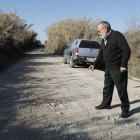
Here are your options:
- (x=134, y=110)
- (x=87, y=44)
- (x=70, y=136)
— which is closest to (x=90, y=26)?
(x=87, y=44)

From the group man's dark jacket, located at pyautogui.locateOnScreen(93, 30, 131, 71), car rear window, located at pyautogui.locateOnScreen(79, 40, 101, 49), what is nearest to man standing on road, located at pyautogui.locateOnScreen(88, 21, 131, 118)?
man's dark jacket, located at pyautogui.locateOnScreen(93, 30, 131, 71)

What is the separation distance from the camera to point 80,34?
75.7ft

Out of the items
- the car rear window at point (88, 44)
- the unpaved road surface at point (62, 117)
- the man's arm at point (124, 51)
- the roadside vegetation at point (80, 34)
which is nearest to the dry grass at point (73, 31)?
the roadside vegetation at point (80, 34)

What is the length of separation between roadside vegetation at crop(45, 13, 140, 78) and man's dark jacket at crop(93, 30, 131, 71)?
22.5ft

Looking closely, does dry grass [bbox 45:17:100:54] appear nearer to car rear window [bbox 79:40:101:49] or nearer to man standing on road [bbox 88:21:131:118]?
car rear window [bbox 79:40:101:49]

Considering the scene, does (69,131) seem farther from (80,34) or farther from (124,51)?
(80,34)

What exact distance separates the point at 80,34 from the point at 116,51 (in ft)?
64.3

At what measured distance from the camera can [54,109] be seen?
443 centimetres

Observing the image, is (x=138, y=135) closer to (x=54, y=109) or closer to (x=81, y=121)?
(x=81, y=121)

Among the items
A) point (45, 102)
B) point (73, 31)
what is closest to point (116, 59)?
point (45, 102)

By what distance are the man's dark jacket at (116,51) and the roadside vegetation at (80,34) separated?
687 cm

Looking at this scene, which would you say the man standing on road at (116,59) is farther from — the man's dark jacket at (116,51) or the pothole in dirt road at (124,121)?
the pothole in dirt road at (124,121)

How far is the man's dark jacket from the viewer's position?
Answer: 3682mm

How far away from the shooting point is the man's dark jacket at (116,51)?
368 cm
